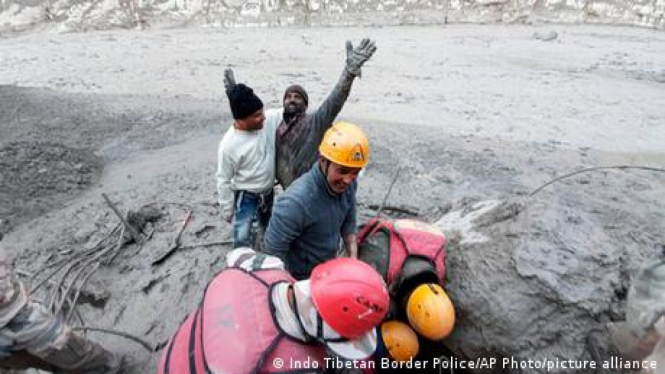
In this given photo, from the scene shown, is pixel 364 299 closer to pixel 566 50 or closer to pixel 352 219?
pixel 352 219

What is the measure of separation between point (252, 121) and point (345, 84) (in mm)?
634

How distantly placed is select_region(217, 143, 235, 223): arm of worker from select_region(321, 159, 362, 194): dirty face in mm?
891

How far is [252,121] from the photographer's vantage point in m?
2.77

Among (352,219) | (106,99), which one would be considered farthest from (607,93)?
(106,99)

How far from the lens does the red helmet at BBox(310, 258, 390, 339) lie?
1611 millimetres

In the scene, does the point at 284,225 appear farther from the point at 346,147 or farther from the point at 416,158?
the point at 416,158

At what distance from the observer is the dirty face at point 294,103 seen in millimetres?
2883

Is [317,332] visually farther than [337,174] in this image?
No

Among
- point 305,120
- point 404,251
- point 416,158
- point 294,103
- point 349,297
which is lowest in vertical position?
point 416,158

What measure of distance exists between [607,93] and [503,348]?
741cm

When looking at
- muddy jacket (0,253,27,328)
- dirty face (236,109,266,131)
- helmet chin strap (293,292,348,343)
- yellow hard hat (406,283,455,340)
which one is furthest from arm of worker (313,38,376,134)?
muddy jacket (0,253,27,328)

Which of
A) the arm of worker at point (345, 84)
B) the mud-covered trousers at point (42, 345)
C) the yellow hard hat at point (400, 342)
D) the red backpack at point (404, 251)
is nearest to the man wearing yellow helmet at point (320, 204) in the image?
the red backpack at point (404, 251)

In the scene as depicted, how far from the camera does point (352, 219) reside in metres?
2.68

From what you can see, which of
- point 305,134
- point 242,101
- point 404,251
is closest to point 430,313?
point 404,251
